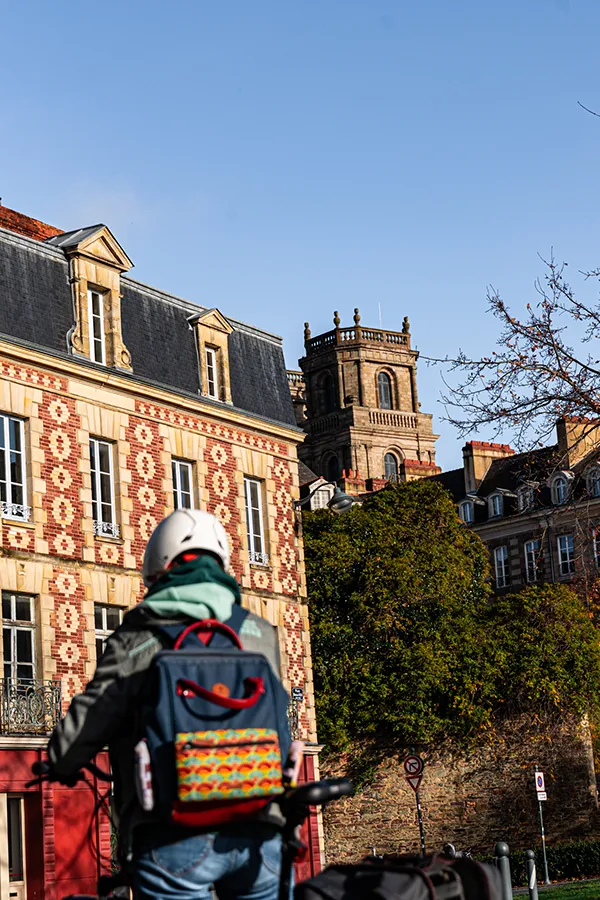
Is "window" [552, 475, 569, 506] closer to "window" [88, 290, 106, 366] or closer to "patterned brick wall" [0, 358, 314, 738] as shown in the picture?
"patterned brick wall" [0, 358, 314, 738]

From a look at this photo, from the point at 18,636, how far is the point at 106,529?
2749 mm

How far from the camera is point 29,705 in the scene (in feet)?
73.2

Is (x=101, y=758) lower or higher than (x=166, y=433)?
lower

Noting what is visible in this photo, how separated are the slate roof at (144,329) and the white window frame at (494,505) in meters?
36.8

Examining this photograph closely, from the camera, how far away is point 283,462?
29.9m

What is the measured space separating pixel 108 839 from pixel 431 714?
17590mm

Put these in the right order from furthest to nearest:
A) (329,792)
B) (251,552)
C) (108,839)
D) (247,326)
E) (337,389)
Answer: (337,389), (247,326), (251,552), (108,839), (329,792)

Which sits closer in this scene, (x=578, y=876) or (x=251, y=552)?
(x=251, y=552)

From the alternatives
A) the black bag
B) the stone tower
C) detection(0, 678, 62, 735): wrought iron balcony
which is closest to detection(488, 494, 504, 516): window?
the stone tower

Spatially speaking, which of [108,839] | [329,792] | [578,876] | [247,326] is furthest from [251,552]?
[329,792]

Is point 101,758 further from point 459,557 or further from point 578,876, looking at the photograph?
point 459,557

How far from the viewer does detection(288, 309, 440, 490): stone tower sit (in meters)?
92.4

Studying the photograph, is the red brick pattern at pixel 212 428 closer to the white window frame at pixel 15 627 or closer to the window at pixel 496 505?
the white window frame at pixel 15 627

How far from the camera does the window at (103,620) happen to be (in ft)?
79.4
